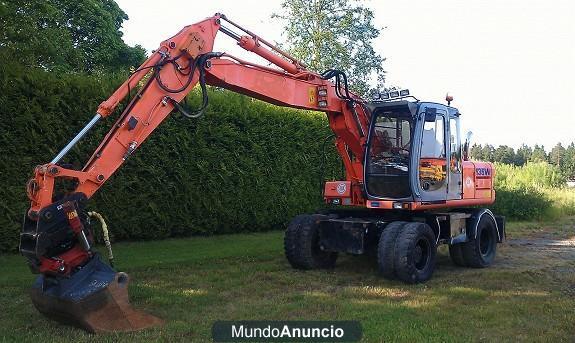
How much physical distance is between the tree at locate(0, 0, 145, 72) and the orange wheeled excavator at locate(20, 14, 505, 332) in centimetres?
445

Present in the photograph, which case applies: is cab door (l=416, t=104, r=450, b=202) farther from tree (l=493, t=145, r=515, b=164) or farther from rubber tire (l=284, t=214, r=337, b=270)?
tree (l=493, t=145, r=515, b=164)

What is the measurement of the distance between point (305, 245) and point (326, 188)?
120 cm

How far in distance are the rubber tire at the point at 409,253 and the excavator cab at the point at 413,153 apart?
0.52m

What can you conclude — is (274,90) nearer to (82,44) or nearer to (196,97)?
(196,97)

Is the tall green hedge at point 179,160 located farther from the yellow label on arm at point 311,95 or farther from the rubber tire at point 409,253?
the rubber tire at point 409,253

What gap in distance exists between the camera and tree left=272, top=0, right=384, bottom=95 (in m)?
25.6

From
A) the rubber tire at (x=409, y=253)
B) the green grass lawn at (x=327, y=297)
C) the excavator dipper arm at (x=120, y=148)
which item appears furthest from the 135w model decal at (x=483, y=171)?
the excavator dipper arm at (x=120, y=148)

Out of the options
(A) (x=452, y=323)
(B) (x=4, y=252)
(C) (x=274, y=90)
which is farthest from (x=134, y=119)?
(B) (x=4, y=252)

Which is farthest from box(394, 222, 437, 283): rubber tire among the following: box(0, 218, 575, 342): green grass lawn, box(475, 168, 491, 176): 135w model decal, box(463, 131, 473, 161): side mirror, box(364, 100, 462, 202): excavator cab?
box(475, 168, 491, 176): 135w model decal

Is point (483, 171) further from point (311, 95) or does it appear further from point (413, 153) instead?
point (311, 95)

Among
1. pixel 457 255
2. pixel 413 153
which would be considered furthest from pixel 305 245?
pixel 457 255

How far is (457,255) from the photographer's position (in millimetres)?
8938

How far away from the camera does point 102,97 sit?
31.8ft

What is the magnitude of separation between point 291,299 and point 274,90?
272 centimetres
